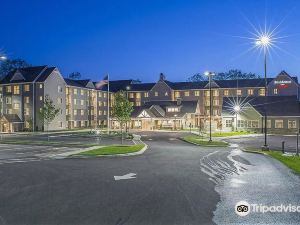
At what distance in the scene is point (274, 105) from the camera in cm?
6456

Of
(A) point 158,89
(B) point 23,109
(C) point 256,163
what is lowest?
(C) point 256,163

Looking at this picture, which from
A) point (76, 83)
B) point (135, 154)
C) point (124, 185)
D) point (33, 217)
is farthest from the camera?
point (76, 83)

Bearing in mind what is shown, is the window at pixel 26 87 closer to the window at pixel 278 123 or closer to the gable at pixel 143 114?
the gable at pixel 143 114

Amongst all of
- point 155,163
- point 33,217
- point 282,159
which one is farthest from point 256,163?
point 33,217

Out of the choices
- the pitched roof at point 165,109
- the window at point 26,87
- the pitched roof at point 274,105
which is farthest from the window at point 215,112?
the window at point 26,87

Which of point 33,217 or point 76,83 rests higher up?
point 76,83

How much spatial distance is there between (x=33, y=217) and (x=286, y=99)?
64.4 m

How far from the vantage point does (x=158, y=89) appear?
300 feet

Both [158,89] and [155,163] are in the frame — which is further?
[158,89]

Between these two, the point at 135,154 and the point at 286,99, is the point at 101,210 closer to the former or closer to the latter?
the point at 135,154

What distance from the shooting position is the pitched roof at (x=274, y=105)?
61844 millimetres

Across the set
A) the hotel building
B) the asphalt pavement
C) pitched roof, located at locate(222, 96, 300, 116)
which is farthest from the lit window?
the asphalt pavement

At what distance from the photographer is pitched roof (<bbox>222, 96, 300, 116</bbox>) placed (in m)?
61.8

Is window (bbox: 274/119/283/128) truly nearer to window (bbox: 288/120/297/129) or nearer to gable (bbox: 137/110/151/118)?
window (bbox: 288/120/297/129)
